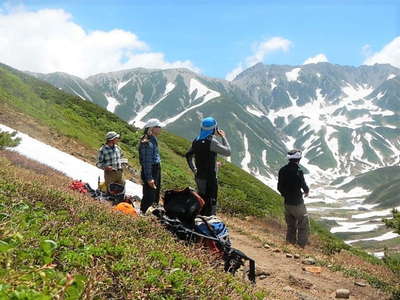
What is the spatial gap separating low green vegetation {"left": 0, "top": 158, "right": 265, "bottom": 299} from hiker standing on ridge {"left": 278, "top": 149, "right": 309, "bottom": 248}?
5802mm

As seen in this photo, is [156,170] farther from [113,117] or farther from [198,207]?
[113,117]

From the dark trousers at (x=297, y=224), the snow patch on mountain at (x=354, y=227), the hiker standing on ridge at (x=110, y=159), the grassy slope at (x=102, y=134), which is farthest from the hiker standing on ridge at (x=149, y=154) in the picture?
the snow patch on mountain at (x=354, y=227)

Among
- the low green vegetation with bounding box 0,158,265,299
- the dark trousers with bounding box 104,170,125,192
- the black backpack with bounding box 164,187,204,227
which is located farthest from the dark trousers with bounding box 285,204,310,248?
A: the low green vegetation with bounding box 0,158,265,299

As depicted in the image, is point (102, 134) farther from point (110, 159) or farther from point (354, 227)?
point (354, 227)

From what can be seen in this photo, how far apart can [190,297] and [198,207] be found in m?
2.94

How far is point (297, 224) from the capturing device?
39.7 ft

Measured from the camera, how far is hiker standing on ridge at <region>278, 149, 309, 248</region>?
11352mm

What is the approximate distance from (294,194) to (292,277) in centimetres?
324

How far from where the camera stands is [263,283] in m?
8.05

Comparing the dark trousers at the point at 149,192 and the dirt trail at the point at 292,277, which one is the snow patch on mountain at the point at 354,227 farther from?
the dark trousers at the point at 149,192

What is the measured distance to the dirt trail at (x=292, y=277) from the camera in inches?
312

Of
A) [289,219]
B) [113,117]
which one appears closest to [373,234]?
[113,117]

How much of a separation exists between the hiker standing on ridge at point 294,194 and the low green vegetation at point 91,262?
580 cm

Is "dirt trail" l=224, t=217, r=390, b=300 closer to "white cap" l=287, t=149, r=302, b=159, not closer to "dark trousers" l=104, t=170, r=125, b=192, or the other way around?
"white cap" l=287, t=149, r=302, b=159
